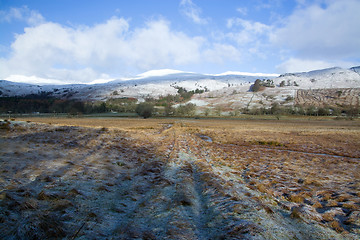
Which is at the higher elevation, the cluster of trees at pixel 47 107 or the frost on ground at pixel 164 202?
the cluster of trees at pixel 47 107

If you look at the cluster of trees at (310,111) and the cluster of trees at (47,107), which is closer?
the cluster of trees at (310,111)

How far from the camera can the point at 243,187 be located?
7148mm

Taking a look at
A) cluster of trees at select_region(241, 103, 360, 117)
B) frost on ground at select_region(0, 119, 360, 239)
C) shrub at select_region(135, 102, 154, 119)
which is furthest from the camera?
cluster of trees at select_region(241, 103, 360, 117)

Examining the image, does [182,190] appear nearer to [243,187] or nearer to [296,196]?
[243,187]

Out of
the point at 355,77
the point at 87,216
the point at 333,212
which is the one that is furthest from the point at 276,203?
the point at 355,77

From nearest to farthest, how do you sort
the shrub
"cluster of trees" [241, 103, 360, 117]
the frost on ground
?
the frost on ground < the shrub < "cluster of trees" [241, 103, 360, 117]

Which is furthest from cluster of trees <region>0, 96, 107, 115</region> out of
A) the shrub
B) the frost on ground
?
the frost on ground

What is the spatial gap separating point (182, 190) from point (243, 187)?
2498mm

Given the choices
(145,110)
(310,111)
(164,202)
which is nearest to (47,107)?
(145,110)

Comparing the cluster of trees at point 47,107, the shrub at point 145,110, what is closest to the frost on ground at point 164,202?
the shrub at point 145,110

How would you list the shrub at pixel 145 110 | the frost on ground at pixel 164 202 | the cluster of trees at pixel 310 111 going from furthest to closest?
the cluster of trees at pixel 310 111
the shrub at pixel 145 110
the frost on ground at pixel 164 202

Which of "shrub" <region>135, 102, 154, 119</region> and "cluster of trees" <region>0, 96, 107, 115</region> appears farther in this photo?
"cluster of trees" <region>0, 96, 107, 115</region>

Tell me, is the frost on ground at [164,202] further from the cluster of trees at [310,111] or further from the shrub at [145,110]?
the cluster of trees at [310,111]

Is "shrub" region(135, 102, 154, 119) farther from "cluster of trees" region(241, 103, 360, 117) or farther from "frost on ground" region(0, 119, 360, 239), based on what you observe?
"frost on ground" region(0, 119, 360, 239)
